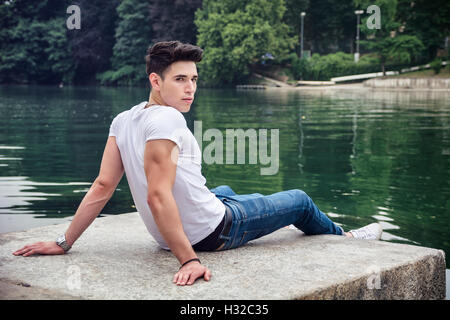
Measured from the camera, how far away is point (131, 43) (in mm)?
64875

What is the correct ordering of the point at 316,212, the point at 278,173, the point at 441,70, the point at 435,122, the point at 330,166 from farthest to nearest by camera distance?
the point at 441,70
the point at 435,122
the point at 330,166
the point at 278,173
the point at 316,212

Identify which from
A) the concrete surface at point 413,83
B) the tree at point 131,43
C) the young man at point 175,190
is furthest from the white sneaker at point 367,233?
the tree at point 131,43

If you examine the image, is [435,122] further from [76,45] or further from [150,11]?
[76,45]

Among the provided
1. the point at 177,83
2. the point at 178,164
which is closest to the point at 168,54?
the point at 177,83

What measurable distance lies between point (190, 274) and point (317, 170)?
7.08 metres

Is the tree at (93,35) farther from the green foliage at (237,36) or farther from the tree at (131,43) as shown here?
the green foliage at (237,36)

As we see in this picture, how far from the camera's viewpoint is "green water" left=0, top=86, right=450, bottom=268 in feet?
22.9

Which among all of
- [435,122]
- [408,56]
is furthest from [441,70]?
[435,122]

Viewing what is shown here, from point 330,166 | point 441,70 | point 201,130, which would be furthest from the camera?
point 441,70

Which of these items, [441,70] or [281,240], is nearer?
[281,240]

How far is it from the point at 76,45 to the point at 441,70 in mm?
37207

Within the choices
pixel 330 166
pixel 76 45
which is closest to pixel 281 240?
pixel 330 166

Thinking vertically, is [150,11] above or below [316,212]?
above

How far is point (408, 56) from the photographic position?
156 ft
